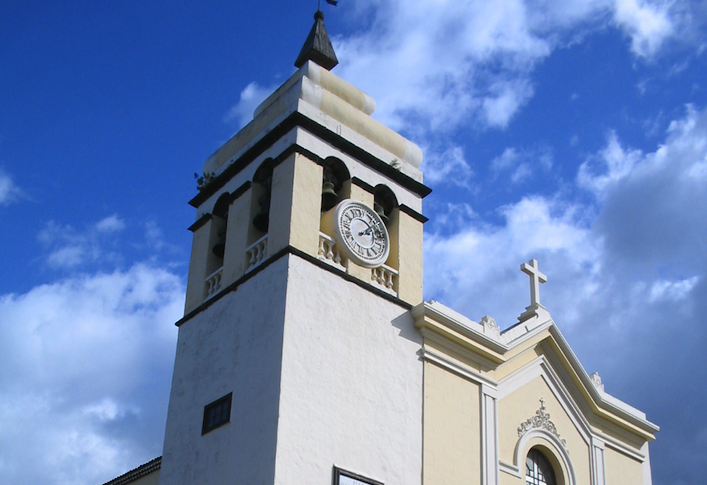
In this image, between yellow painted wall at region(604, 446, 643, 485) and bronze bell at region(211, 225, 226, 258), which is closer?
bronze bell at region(211, 225, 226, 258)

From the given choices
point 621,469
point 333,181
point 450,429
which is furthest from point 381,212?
point 621,469

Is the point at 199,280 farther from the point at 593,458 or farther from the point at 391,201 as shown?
the point at 593,458

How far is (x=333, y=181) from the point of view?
1933 centimetres

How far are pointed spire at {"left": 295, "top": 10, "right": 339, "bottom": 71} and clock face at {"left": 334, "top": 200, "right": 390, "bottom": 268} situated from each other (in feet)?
12.2

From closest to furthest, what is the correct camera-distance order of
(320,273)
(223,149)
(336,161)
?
(320,273) < (336,161) < (223,149)

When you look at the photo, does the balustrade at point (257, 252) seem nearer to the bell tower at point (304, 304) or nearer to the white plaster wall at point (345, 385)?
the bell tower at point (304, 304)

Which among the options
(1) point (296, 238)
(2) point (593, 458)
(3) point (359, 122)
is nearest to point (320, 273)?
(1) point (296, 238)

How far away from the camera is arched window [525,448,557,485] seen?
19.3m

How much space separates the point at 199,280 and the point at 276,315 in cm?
322

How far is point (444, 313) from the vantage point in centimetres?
1841

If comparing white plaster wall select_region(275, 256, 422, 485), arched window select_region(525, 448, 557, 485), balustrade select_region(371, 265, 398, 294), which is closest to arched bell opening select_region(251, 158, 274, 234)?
white plaster wall select_region(275, 256, 422, 485)

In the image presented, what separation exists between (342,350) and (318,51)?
22.0 feet

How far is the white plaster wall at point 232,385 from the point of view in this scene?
15.9m

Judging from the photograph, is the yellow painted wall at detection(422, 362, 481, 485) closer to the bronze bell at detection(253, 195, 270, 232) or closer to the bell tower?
the bell tower
